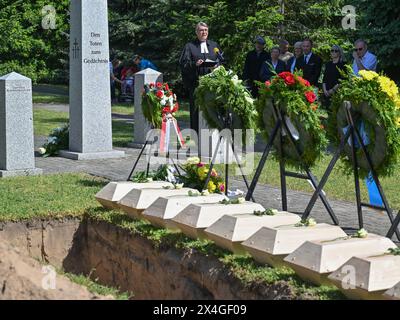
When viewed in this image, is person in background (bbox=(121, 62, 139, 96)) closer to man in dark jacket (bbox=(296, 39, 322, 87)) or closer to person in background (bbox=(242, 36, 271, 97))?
person in background (bbox=(242, 36, 271, 97))

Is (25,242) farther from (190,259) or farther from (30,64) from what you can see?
(30,64)

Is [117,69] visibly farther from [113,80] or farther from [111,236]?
[111,236]

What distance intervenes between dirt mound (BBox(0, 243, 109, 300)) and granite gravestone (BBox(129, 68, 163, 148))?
9.41m

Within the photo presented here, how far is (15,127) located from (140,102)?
11.6 ft

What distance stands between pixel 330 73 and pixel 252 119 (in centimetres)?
639

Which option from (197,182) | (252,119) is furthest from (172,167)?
(252,119)

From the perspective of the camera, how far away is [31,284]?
5.33 metres

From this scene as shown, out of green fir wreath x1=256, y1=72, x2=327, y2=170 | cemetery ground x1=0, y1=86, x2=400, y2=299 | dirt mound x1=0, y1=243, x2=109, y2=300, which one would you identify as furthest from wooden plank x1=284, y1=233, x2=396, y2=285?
green fir wreath x1=256, y1=72, x2=327, y2=170

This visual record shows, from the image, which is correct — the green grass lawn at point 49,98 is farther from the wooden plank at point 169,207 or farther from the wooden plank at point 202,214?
the wooden plank at point 202,214

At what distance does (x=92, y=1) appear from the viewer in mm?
14297

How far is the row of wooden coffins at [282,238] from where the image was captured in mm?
5395

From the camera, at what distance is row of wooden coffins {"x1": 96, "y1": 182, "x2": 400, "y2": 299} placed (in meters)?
5.39

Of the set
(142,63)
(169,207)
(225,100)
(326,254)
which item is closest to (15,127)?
(225,100)
